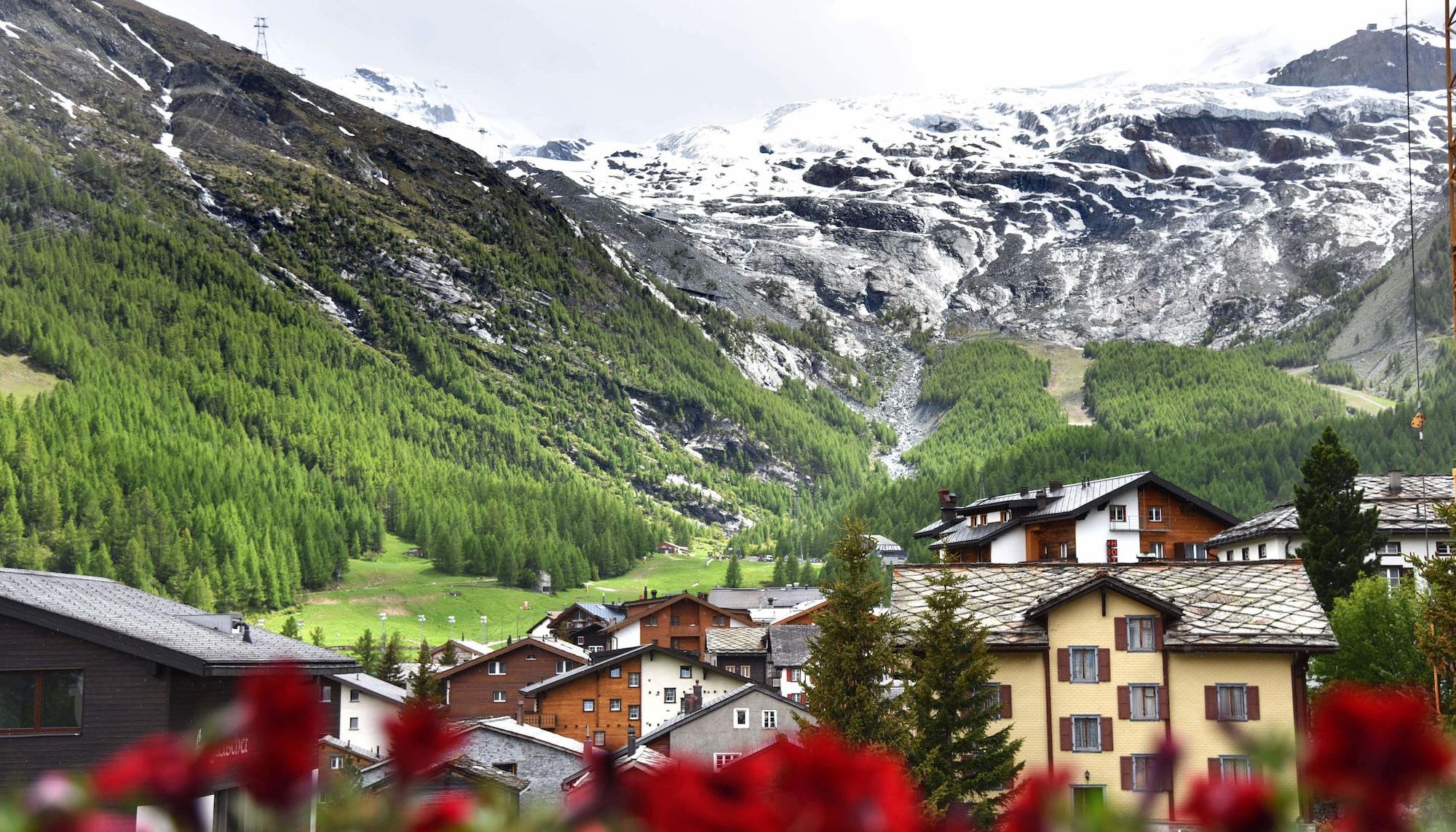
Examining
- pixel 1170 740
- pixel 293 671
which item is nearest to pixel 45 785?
pixel 293 671

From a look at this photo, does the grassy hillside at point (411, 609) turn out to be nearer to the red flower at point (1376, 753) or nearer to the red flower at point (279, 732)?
the red flower at point (279, 732)

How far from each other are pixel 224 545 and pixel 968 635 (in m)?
174

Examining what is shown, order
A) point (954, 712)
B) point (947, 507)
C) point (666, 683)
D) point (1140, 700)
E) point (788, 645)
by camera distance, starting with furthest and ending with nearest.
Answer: point (947, 507), point (788, 645), point (666, 683), point (1140, 700), point (954, 712)

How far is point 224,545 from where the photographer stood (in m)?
189

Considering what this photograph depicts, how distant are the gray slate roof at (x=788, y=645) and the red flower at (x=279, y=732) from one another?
7960 cm

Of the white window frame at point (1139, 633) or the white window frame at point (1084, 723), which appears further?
the white window frame at point (1139, 633)

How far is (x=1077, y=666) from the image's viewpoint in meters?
39.3

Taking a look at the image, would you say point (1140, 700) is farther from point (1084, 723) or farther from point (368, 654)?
point (368, 654)

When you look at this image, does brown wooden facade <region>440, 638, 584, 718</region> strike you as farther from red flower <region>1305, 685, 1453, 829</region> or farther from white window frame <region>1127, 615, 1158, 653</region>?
red flower <region>1305, 685, 1453, 829</region>

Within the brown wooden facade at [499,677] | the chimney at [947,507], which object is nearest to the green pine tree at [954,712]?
the chimney at [947,507]

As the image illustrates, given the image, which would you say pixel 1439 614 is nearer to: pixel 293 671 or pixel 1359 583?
pixel 1359 583

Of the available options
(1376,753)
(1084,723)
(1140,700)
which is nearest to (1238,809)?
(1376,753)

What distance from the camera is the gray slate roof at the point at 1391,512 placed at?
66.2 metres

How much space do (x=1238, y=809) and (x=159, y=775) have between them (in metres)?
1.46
